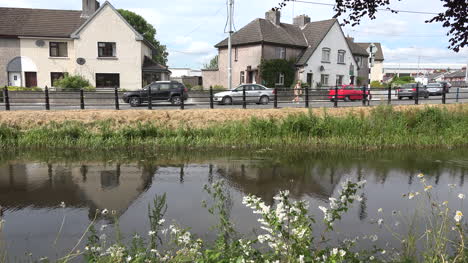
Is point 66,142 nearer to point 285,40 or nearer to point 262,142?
point 262,142

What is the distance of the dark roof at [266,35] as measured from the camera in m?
40.0

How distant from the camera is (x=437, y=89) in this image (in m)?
32.8

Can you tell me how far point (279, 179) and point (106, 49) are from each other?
97.8 feet

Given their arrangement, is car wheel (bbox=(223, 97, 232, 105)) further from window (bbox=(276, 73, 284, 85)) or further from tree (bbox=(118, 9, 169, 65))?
tree (bbox=(118, 9, 169, 65))

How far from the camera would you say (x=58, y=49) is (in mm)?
35094

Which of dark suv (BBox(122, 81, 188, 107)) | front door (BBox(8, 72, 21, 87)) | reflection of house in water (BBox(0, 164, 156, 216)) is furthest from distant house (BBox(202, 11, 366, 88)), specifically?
reflection of house in water (BBox(0, 164, 156, 216))

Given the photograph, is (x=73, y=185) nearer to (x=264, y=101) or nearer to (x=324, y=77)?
(x=264, y=101)

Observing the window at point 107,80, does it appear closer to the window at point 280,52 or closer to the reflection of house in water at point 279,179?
the window at point 280,52

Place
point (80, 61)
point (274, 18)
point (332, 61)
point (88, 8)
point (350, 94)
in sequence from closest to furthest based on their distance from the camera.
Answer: point (350, 94) < point (80, 61) < point (88, 8) < point (274, 18) < point (332, 61)

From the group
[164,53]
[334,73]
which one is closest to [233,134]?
[334,73]

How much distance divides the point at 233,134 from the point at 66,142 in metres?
6.62

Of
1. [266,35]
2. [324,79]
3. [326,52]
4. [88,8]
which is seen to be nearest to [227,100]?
[266,35]

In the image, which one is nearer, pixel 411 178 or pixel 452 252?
pixel 452 252

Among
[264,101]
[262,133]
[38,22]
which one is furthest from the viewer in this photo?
[38,22]
